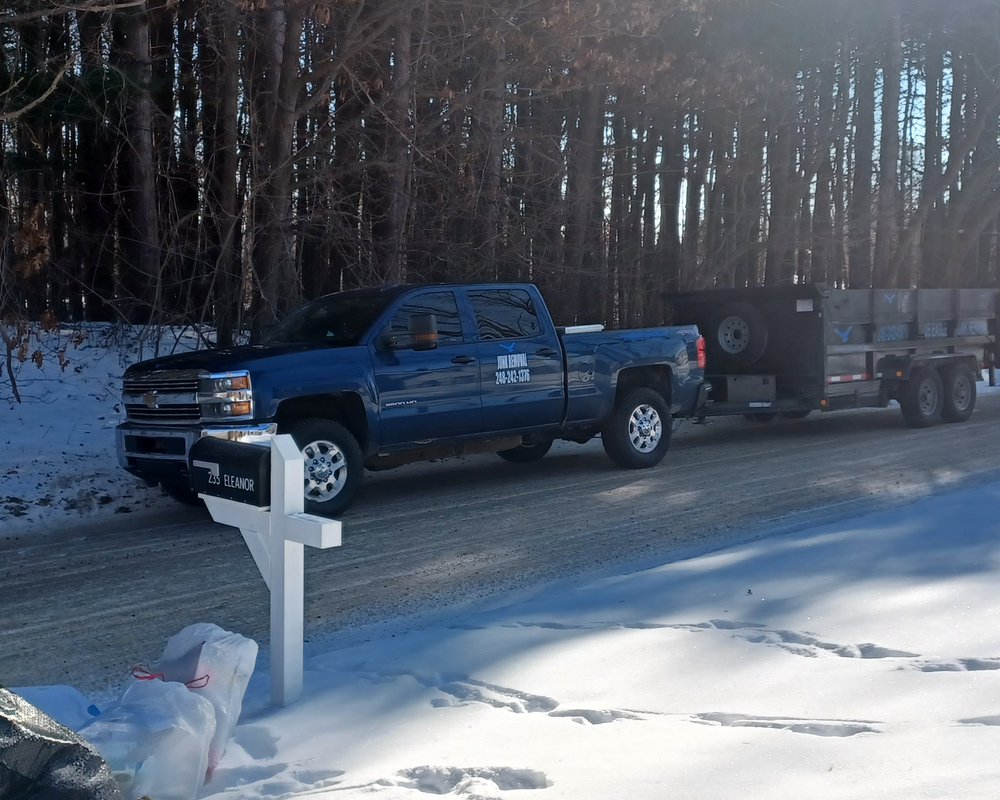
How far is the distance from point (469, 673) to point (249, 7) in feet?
32.0

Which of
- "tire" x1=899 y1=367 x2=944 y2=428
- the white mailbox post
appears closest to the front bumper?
the white mailbox post

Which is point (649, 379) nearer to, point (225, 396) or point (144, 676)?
point (225, 396)

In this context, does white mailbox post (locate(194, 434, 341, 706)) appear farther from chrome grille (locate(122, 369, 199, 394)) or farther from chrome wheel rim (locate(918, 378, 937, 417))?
chrome wheel rim (locate(918, 378, 937, 417))

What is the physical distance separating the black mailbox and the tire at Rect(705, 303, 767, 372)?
33.0 feet

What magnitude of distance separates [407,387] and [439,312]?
922 millimetres

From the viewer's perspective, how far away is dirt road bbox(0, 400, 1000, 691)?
6.16 m

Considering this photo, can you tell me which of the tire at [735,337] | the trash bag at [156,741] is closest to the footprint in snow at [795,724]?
the trash bag at [156,741]

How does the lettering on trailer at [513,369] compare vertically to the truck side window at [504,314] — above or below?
below

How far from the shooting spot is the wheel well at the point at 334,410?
8.98m

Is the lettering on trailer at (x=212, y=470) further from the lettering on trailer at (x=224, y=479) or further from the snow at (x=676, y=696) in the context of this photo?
the snow at (x=676, y=696)

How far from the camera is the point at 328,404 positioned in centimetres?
923

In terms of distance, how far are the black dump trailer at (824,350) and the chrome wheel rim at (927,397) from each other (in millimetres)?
16

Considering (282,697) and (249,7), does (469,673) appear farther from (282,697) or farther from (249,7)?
(249,7)

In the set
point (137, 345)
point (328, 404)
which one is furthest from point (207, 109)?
point (328, 404)
